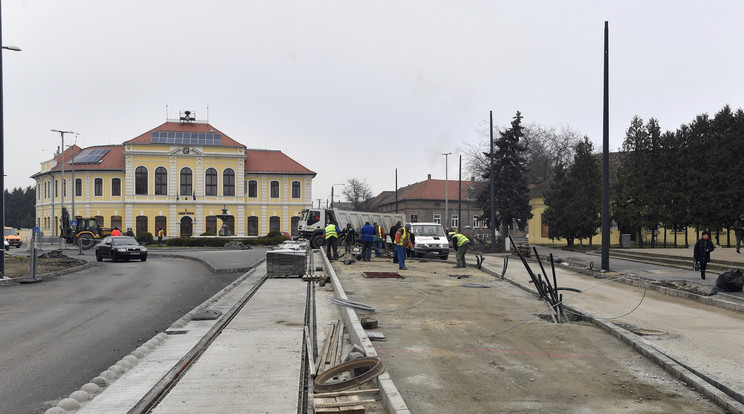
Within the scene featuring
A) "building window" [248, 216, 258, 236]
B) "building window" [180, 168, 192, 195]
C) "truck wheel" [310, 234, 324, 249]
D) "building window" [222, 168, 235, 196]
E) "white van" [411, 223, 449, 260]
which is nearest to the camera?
"white van" [411, 223, 449, 260]

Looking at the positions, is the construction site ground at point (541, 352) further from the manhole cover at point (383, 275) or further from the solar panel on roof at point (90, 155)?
the solar panel on roof at point (90, 155)

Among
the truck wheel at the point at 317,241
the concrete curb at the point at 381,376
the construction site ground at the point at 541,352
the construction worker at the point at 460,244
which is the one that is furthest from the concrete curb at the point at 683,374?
the truck wheel at the point at 317,241

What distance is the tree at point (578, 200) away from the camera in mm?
43125

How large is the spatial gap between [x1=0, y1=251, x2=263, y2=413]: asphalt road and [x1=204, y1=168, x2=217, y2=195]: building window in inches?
1862

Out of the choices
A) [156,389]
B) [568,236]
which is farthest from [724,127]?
[156,389]

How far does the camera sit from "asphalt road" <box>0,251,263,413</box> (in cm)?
666

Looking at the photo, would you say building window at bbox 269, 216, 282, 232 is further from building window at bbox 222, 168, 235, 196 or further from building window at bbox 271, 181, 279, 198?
building window at bbox 222, 168, 235, 196

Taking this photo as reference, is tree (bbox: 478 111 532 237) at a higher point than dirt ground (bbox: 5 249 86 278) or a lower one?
higher

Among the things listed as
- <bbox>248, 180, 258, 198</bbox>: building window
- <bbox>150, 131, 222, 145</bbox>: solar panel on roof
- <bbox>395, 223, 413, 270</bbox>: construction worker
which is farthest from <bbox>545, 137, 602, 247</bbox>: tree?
<bbox>150, 131, 222, 145</bbox>: solar panel on roof

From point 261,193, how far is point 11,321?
2312 inches

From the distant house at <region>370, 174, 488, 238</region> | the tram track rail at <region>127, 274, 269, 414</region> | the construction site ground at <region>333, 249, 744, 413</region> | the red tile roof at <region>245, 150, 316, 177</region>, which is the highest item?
the red tile roof at <region>245, 150, 316, 177</region>

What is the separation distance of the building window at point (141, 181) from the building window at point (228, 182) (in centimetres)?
825

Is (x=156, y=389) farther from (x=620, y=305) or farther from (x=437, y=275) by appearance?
(x=437, y=275)

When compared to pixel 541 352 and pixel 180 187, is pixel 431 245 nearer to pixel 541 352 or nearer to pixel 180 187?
pixel 541 352
